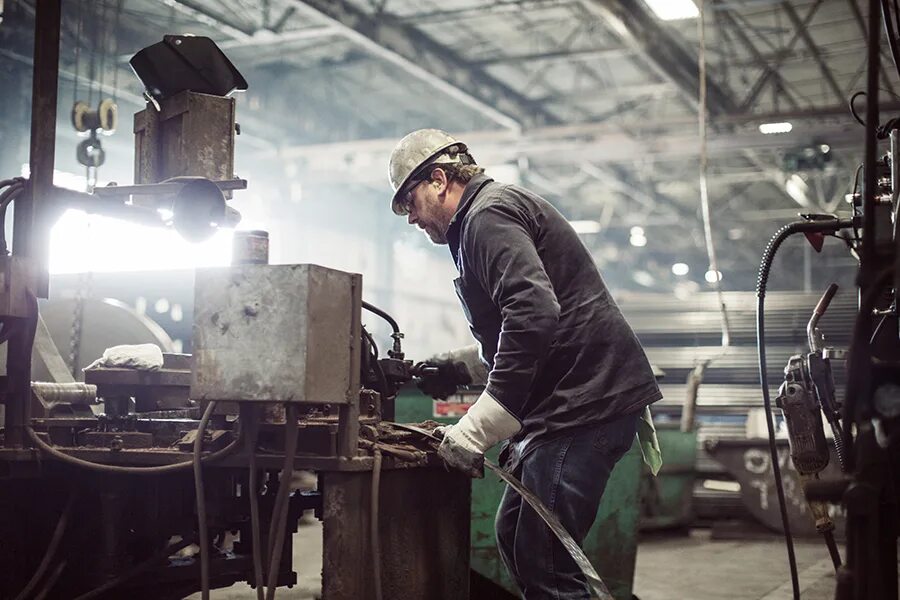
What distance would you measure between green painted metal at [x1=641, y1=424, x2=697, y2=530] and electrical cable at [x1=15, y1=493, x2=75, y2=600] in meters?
5.59

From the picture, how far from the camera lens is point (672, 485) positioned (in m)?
7.93

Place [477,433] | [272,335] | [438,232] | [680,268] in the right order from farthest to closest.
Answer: [680,268]
[438,232]
[477,433]
[272,335]

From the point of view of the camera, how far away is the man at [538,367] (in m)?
2.58

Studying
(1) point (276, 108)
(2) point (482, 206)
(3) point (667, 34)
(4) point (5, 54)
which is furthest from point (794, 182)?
(2) point (482, 206)

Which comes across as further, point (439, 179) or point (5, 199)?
point (439, 179)

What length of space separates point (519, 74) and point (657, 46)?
8.52 ft

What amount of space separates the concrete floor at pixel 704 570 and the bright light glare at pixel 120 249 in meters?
3.01

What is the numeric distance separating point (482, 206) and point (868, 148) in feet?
3.74

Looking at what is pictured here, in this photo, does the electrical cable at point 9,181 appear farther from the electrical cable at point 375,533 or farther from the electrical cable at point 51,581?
the electrical cable at point 375,533

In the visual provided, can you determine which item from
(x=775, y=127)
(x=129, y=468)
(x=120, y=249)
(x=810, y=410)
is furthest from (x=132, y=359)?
(x=775, y=127)

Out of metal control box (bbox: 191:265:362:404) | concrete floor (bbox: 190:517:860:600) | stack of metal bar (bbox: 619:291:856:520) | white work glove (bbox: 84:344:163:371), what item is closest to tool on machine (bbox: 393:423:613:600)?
metal control box (bbox: 191:265:362:404)

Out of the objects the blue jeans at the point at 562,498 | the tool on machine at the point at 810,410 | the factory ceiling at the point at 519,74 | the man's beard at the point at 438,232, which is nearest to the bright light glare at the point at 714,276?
the factory ceiling at the point at 519,74

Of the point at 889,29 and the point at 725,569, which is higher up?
the point at 889,29

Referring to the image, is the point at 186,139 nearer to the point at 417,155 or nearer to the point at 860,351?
the point at 417,155
